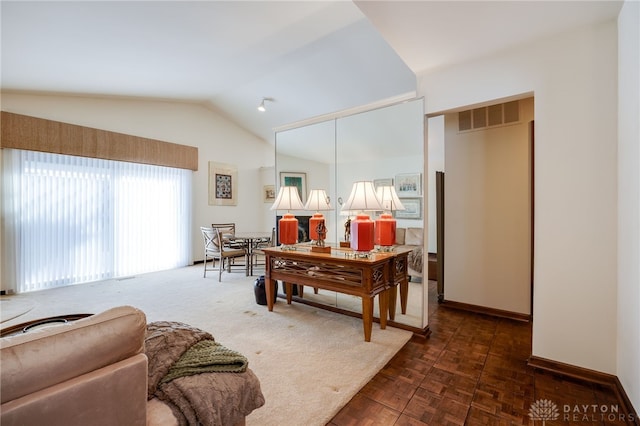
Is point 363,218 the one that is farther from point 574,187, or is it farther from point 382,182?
point 574,187

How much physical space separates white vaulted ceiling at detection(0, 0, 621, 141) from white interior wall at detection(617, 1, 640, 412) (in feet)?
0.90

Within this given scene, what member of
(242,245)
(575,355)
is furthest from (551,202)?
(242,245)

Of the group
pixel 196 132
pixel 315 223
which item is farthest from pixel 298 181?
pixel 196 132

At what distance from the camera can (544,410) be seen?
1676 millimetres

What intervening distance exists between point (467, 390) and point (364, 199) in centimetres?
167

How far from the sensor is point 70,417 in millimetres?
790

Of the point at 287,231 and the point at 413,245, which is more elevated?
the point at 287,231

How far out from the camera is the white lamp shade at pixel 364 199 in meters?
2.67

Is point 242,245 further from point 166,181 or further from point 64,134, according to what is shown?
point 64,134

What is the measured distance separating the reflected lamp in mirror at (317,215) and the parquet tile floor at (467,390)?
137cm

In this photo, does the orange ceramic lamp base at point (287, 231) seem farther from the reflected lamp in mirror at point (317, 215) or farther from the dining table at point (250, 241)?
the dining table at point (250, 241)

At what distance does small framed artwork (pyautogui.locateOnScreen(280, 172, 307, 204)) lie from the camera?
12.0 ft

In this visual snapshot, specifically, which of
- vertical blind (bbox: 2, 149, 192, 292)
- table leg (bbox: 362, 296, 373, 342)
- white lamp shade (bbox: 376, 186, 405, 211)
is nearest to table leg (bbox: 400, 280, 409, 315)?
table leg (bbox: 362, 296, 373, 342)

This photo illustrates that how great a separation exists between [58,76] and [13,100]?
3.18ft
